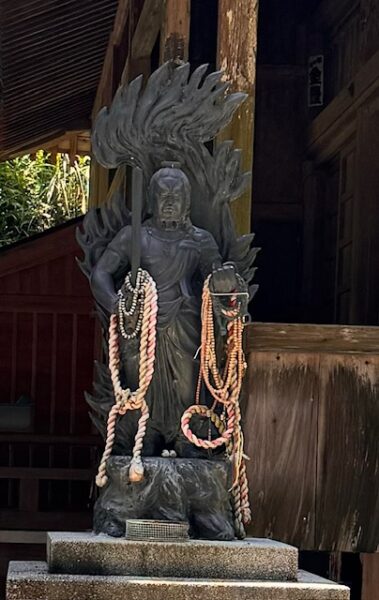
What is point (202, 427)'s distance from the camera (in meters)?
7.36

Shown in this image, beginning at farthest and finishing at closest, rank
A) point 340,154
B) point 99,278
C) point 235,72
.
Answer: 1. point 340,154
2. point 235,72
3. point 99,278

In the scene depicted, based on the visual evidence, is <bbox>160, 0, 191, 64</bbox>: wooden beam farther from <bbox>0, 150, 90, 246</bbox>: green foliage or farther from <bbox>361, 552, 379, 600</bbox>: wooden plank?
<bbox>0, 150, 90, 246</bbox>: green foliage

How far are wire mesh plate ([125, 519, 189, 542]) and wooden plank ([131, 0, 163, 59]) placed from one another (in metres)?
4.66

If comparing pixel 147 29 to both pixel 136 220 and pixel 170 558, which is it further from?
pixel 170 558

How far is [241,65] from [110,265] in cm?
196

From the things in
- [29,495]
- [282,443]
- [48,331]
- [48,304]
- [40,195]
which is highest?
[40,195]

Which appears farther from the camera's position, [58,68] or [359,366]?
[58,68]

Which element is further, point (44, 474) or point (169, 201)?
point (44, 474)

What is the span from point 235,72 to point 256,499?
8.32 feet

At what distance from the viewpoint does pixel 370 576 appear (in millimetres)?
10094

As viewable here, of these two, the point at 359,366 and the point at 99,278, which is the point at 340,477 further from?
the point at 99,278

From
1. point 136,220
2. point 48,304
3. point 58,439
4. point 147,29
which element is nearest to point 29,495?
point 58,439

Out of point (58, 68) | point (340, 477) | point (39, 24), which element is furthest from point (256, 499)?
point (58, 68)

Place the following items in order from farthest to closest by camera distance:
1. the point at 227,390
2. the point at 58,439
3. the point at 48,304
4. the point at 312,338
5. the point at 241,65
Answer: the point at 48,304, the point at 58,439, the point at 312,338, the point at 241,65, the point at 227,390
